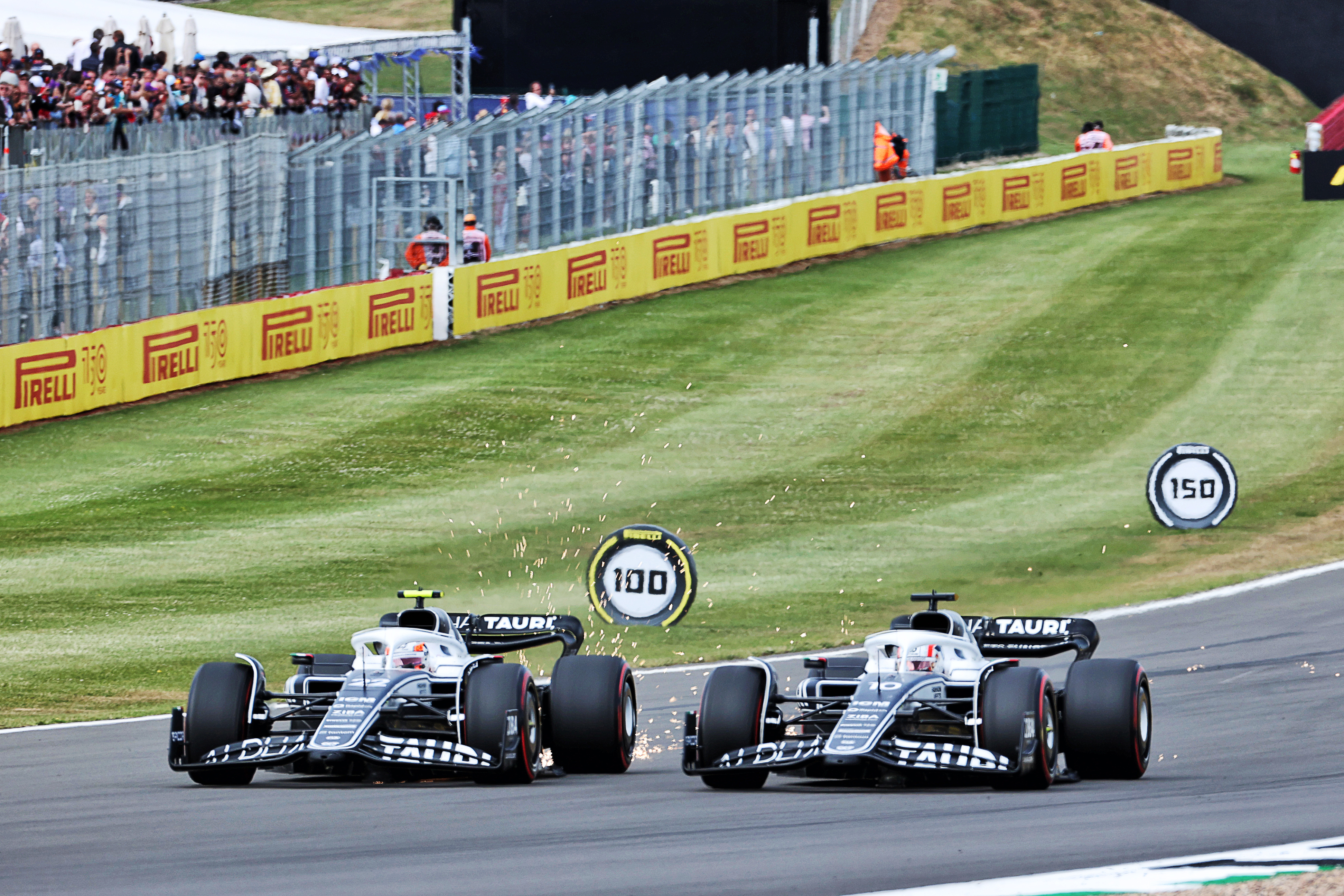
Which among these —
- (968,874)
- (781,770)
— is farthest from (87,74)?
(968,874)

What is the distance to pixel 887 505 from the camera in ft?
79.1

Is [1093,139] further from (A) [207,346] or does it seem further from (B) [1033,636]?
(B) [1033,636]

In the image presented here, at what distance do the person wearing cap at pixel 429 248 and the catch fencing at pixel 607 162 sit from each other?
26 centimetres

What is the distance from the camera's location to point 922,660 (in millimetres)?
11148

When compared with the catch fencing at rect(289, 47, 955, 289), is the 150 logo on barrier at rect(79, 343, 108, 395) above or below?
below

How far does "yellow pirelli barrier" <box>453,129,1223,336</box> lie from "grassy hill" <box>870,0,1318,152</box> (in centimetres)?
1015

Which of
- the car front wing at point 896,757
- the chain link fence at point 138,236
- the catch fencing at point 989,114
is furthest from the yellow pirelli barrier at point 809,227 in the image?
the car front wing at point 896,757

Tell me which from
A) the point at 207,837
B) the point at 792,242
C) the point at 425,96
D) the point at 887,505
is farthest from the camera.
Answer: the point at 425,96

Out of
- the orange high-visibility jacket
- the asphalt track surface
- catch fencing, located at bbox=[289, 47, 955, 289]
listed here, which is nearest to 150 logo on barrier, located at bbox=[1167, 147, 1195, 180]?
catch fencing, located at bbox=[289, 47, 955, 289]

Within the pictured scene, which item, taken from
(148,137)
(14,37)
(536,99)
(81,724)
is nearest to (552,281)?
(148,137)

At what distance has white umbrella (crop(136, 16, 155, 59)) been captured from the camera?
1495 inches

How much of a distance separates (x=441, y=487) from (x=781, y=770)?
14466 millimetres

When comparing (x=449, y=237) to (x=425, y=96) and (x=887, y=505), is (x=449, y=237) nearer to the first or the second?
(x=887, y=505)

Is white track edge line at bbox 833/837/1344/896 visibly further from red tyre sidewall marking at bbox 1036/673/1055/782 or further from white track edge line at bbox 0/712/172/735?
white track edge line at bbox 0/712/172/735
